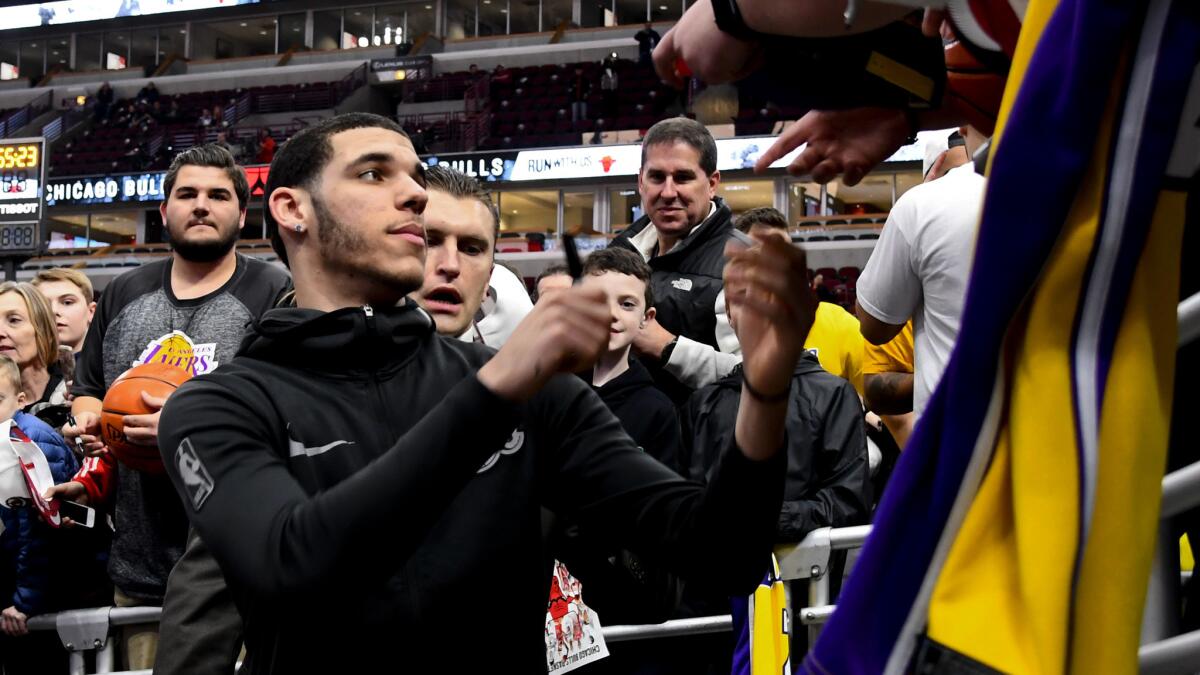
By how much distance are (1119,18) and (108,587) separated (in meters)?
4.58

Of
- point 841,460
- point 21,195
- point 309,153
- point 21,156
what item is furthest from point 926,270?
point 21,156

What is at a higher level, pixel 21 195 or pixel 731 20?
pixel 21 195

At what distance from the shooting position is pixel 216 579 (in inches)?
128

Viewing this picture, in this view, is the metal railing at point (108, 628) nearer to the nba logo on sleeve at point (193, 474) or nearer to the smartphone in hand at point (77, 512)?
the smartphone in hand at point (77, 512)

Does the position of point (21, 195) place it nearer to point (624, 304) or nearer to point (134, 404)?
point (134, 404)

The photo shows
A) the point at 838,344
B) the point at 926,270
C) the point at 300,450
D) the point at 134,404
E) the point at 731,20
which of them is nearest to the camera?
the point at 731,20

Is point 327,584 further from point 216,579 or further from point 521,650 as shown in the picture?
point 216,579

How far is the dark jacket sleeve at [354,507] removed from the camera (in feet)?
5.32

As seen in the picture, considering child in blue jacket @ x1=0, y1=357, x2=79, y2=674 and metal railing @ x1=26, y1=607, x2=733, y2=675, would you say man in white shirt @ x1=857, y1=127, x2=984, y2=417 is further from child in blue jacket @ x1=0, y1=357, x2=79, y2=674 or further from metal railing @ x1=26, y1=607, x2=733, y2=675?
child in blue jacket @ x1=0, y1=357, x2=79, y2=674

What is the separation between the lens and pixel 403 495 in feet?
5.32

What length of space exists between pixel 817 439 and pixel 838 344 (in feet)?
3.86

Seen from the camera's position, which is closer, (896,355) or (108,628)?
(896,355)

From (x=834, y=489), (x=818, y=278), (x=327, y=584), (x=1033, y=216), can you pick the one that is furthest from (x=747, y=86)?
(x=818, y=278)

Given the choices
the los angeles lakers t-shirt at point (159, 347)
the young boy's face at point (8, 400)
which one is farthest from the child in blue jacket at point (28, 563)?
the los angeles lakers t-shirt at point (159, 347)
